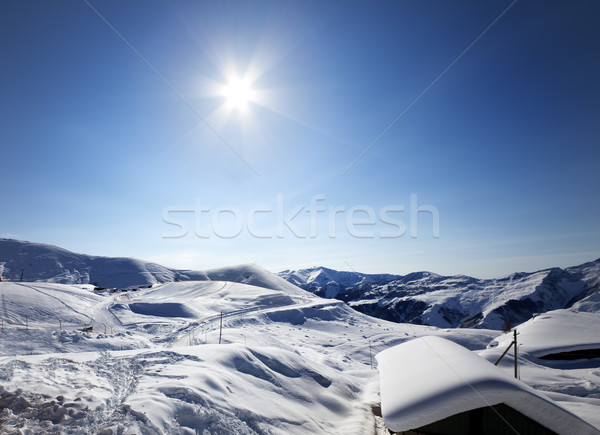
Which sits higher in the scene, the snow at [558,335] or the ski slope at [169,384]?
the ski slope at [169,384]

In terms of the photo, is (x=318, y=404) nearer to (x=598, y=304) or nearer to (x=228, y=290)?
(x=228, y=290)

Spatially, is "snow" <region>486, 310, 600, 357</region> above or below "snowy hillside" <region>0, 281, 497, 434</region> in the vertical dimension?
below

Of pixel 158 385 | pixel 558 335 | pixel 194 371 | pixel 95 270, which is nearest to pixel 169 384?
pixel 158 385

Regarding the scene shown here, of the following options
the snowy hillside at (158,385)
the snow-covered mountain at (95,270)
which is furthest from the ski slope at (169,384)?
the snow-covered mountain at (95,270)

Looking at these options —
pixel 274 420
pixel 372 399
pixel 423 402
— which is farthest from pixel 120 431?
pixel 372 399

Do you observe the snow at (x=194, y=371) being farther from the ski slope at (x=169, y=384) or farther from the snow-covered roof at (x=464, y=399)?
the snow-covered roof at (x=464, y=399)

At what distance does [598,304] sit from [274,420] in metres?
194

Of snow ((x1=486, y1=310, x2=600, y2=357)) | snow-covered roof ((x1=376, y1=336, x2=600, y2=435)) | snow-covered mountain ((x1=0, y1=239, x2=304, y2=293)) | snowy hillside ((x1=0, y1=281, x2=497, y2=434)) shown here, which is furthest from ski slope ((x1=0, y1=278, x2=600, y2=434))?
snow-covered mountain ((x1=0, y1=239, x2=304, y2=293))

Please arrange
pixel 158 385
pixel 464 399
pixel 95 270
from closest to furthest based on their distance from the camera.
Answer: pixel 464 399
pixel 158 385
pixel 95 270

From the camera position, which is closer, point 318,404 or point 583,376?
point 318,404

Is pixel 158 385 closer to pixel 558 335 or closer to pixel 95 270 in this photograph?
pixel 558 335

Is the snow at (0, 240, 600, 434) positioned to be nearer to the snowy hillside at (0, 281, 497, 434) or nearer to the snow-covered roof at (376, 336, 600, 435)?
the snowy hillside at (0, 281, 497, 434)

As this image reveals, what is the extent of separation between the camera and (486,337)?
184 feet

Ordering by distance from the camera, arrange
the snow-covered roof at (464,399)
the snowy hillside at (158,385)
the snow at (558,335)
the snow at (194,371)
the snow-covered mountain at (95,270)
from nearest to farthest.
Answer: the snowy hillside at (158,385) → the snow-covered roof at (464,399) → the snow at (194,371) → the snow at (558,335) → the snow-covered mountain at (95,270)
